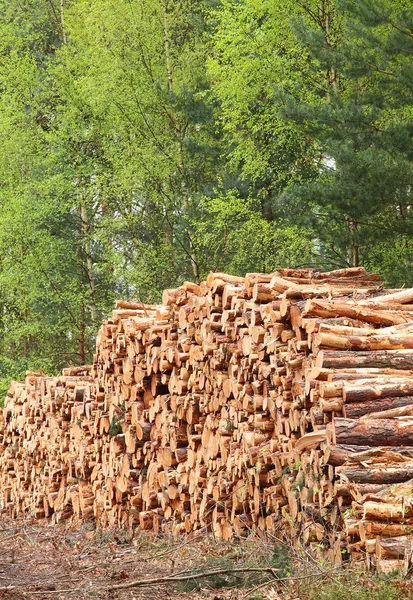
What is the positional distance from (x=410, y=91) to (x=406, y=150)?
955 millimetres

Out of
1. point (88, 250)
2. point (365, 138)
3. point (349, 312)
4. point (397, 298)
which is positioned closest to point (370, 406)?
point (349, 312)

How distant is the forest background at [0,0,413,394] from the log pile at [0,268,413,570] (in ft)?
26.3

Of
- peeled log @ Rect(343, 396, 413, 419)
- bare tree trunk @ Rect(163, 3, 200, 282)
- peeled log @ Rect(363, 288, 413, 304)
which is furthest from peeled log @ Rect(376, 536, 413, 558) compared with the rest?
bare tree trunk @ Rect(163, 3, 200, 282)

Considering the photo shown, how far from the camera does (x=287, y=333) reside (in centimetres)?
709

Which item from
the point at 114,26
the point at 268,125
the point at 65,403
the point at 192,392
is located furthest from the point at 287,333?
the point at 114,26

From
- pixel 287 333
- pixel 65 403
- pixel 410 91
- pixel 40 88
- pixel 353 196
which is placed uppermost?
pixel 40 88

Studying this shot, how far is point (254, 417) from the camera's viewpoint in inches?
296

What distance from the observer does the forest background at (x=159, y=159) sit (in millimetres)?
20844

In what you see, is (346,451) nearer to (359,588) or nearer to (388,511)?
(388,511)

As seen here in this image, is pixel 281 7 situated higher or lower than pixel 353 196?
higher

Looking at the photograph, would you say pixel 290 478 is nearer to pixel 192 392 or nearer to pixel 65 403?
pixel 192 392

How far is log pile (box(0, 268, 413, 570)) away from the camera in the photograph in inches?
230

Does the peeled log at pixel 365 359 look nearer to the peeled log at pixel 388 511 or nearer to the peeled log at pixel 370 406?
the peeled log at pixel 370 406

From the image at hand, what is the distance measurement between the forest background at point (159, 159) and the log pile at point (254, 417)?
8.02 meters
